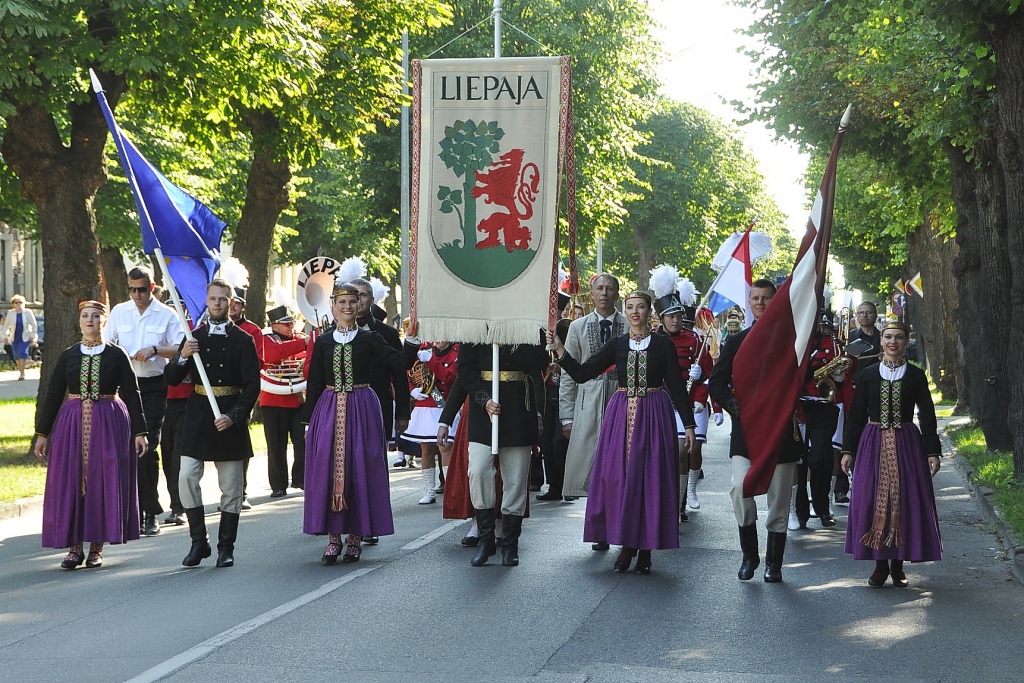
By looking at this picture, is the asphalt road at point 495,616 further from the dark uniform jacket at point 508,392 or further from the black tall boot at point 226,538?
the dark uniform jacket at point 508,392

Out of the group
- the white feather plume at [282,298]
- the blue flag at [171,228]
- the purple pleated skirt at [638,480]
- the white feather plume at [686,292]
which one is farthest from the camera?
the white feather plume at [686,292]

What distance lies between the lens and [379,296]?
14.1 metres

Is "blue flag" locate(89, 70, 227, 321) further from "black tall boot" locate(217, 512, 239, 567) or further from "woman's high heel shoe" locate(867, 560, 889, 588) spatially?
"woman's high heel shoe" locate(867, 560, 889, 588)

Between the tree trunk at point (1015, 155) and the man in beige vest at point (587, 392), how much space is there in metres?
4.54

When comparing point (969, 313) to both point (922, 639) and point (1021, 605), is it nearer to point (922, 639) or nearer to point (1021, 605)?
point (1021, 605)

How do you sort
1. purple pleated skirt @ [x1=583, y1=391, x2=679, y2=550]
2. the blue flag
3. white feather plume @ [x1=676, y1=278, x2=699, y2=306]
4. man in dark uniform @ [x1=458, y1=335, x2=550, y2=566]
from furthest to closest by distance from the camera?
white feather plume @ [x1=676, y1=278, x2=699, y2=306] < the blue flag < man in dark uniform @ [x1=458, y1=335, x2=550, y2=566] < purple pleated skirt @ [x1=583, y1=391, x2=679, y2=550]

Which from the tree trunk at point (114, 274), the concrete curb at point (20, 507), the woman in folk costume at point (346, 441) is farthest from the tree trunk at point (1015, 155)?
the tree trunk at point (114, 274)

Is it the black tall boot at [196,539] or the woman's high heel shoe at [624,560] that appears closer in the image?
the woman's high heel shoe at [624,560]

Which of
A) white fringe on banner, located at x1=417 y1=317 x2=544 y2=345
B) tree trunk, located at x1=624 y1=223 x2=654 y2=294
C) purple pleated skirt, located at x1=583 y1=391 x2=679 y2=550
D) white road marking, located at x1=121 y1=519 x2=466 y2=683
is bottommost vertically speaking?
white road marking, located at x1=121 y1=519 x2=466 y2=683

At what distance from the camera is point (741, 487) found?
29.4ft

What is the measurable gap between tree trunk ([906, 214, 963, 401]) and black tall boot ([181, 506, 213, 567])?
20356 mm

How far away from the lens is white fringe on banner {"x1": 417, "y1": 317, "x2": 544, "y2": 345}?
978 cm

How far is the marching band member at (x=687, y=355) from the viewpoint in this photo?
41.3ft

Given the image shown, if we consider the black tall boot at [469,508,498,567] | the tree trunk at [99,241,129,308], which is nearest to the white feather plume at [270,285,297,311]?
the black tall boot at [469,508,498,567]
